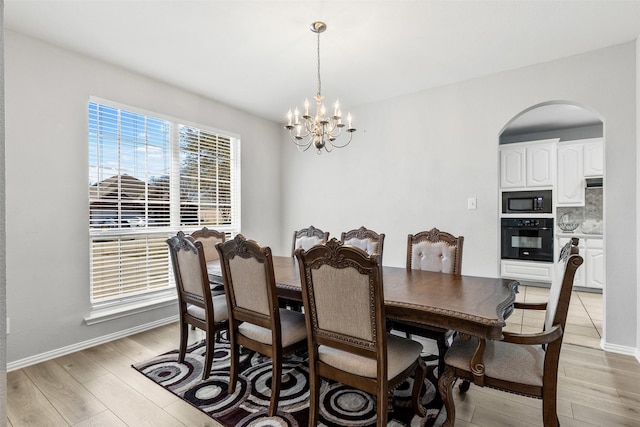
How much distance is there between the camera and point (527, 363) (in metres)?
1.49

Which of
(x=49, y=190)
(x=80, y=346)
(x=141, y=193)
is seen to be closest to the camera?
(x=49, y=190)

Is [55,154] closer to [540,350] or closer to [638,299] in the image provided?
[540,350]

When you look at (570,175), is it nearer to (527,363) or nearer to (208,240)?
(527,363)

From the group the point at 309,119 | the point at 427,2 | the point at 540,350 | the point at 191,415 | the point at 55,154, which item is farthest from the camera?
the point at 55,154

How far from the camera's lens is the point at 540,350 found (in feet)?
5.41

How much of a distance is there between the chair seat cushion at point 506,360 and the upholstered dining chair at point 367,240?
1.26 meters

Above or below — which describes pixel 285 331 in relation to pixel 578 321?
above

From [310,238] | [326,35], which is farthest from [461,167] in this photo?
[326,35]

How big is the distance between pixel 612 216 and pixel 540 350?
6.00 feet

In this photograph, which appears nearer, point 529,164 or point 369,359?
point 369,359

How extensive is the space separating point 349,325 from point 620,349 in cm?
270

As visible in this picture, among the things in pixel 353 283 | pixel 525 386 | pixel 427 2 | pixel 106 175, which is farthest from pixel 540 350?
pixel 106 175

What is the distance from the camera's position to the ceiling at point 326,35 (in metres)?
2.17

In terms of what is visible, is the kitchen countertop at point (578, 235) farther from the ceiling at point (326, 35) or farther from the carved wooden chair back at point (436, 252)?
the carved wooden chair back at point (436, 252)
